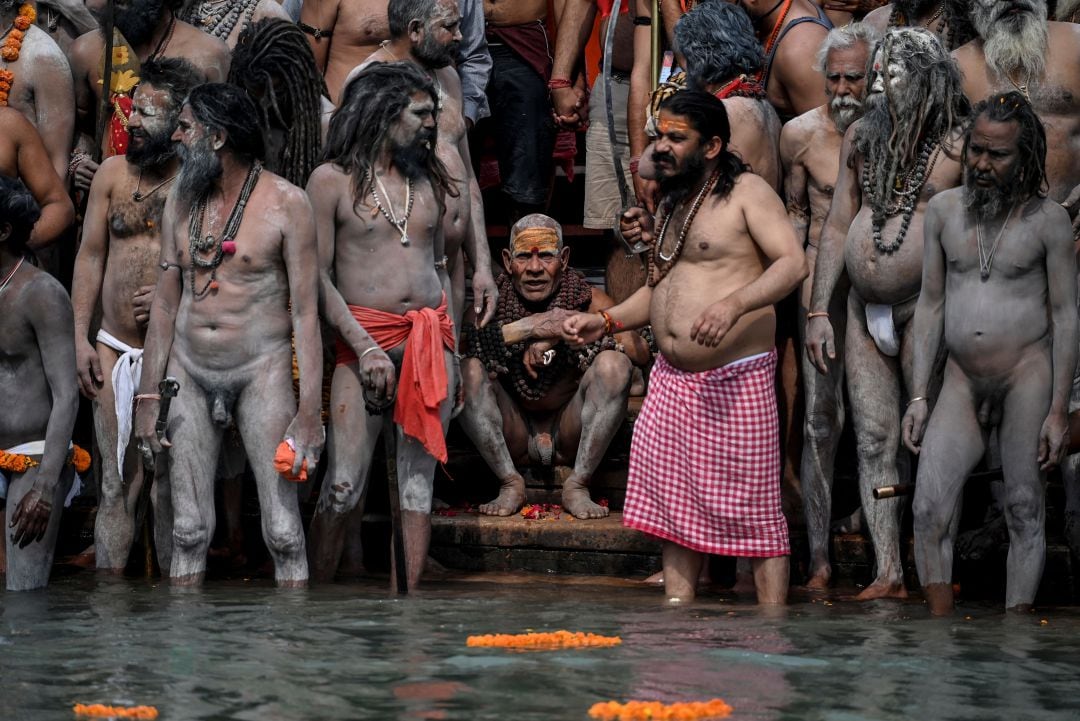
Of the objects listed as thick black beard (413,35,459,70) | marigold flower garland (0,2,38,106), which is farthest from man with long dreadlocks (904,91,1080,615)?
marigold flower garland (0,2,38,106)

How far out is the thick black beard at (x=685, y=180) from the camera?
737 centimetres

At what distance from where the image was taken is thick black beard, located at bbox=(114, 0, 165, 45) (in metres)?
8.96

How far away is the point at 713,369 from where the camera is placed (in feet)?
24.3

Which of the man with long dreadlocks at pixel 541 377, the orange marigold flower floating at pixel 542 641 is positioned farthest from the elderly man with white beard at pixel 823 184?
the orange marigold flower floating at pixel 542 641

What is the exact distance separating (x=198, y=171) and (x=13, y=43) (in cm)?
216

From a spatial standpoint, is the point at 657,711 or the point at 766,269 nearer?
the point at 657,711

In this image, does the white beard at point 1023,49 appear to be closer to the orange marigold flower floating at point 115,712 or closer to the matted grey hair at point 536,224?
the matted grey hair at point 536,224

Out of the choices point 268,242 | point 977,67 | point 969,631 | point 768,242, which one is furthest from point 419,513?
point 977,67

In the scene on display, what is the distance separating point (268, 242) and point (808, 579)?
2.79 meters

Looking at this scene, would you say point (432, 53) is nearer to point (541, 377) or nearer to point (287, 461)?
point (541, 377)

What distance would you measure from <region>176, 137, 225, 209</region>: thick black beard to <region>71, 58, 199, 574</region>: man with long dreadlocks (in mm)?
573

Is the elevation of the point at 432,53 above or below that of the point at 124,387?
above

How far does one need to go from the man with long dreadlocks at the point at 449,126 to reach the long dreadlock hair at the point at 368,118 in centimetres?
48

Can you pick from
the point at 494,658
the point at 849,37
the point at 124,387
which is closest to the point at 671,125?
the point at 849,37
